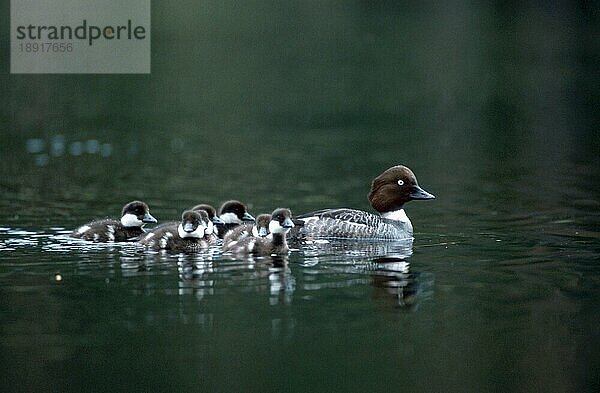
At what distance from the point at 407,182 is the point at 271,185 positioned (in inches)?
130

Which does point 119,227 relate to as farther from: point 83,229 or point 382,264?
point 382,264

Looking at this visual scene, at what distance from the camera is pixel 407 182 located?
1328cm

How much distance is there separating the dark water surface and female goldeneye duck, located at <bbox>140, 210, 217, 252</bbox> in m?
0.22

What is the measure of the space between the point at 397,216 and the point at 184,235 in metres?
2.45

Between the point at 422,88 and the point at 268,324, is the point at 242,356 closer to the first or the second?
the point at 268,324

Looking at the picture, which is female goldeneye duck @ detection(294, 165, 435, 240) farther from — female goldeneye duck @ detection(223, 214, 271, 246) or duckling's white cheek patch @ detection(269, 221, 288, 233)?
duckling's white cheek patch @ detection(269, 221, 288, 233)

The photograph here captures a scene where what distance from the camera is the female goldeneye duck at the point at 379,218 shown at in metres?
12.4

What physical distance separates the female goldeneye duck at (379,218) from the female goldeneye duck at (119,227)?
1450mm

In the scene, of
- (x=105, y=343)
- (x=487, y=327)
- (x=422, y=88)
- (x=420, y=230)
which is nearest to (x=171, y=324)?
(x=105, y=343)

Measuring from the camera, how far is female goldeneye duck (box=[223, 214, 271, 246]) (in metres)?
11.6

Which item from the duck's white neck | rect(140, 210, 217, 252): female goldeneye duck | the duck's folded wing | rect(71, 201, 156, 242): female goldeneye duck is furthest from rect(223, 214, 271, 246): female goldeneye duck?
the duck's white neck

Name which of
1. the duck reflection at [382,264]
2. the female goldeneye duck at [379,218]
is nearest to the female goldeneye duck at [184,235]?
the duck reflection at [382,264]

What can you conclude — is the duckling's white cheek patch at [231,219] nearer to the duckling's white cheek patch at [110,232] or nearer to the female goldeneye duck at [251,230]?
the female goldeneye duck at [251,230]

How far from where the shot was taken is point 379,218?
1284 cm
